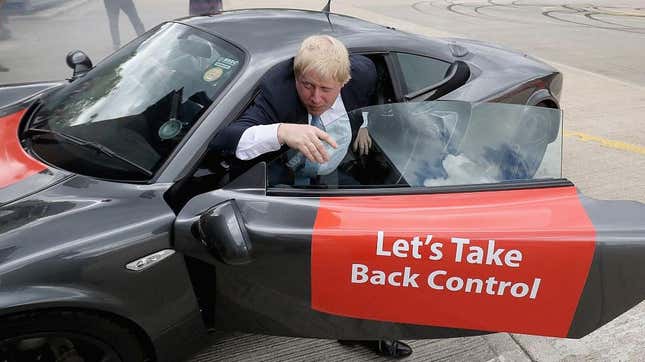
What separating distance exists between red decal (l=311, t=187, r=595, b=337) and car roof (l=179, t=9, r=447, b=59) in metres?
0.84

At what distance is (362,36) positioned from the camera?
2447 mm

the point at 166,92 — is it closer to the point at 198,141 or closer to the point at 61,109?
the point at 198,141

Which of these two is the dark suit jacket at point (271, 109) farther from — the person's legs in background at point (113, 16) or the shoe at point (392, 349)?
the person's legs in background at point (113, 16)

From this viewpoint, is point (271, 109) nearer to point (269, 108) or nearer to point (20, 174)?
point (269, 108)

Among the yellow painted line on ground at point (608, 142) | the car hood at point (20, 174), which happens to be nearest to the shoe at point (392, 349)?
the car hood at point (20, 174)

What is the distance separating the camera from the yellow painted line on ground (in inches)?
184

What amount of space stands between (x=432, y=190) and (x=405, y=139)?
309mm

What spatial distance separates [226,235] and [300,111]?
Result: 718 mm

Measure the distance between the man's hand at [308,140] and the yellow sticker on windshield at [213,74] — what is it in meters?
0.48

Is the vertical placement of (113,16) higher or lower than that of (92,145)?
lower

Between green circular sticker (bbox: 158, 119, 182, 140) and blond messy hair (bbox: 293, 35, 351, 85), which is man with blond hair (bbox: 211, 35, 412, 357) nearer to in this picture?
blond messy hair (bbox: 293, 35, 351, 85)

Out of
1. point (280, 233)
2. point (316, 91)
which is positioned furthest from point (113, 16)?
point (280, 233)

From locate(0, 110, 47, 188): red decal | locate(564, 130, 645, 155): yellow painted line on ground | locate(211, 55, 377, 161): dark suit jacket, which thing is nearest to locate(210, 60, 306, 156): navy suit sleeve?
locate(211, 55, 377, 161): dark suit jacket

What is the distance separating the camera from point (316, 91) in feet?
6.18
